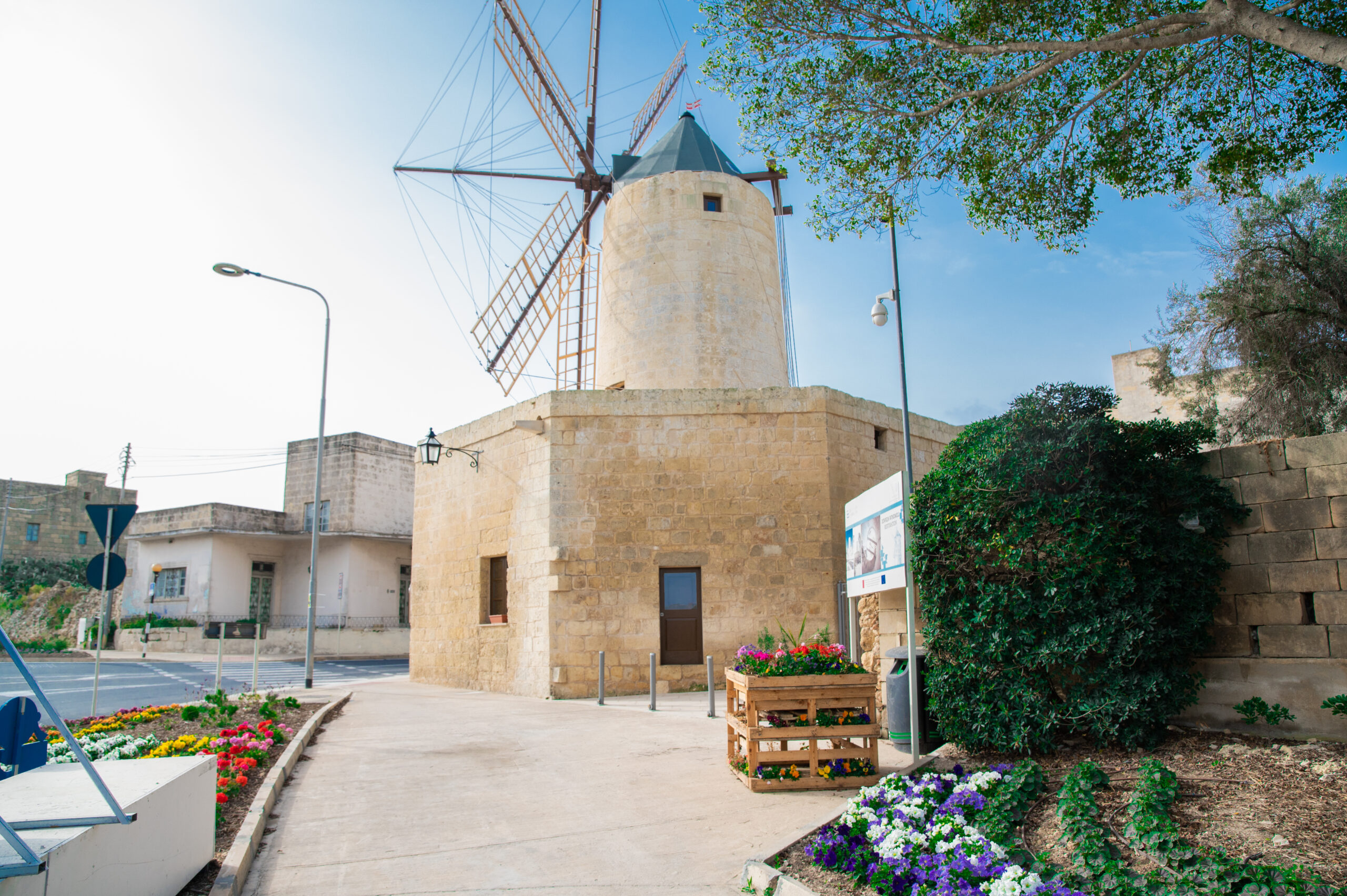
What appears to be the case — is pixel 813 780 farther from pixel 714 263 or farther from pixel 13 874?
pixel 714 263

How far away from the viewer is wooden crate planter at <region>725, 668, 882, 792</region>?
5715mm

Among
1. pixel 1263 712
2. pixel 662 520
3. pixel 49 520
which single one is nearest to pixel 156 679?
pixel 662 520

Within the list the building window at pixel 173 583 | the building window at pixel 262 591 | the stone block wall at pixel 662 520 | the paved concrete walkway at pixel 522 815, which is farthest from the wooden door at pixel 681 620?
the building window at pixel 173 583

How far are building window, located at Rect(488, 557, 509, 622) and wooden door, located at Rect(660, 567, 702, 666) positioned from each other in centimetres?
286

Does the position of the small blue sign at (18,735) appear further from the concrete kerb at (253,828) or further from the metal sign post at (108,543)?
the metal sign post at (108,543)

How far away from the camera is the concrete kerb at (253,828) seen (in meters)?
3.88

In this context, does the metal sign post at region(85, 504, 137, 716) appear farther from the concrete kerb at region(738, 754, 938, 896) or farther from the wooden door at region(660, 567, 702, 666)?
the wooden door at region(660, 567, 702, 666)

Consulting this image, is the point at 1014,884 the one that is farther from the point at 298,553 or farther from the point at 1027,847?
the point at 298,553

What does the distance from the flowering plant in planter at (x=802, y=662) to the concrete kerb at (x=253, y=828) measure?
10.4ft

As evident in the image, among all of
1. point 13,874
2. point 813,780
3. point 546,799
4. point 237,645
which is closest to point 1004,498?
point 813,780

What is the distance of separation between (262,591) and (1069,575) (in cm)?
2986

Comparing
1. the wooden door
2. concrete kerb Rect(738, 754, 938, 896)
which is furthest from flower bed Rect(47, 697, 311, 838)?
the wooden door

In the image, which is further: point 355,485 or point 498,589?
point 355,485

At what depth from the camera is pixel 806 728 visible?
5.73 meters
